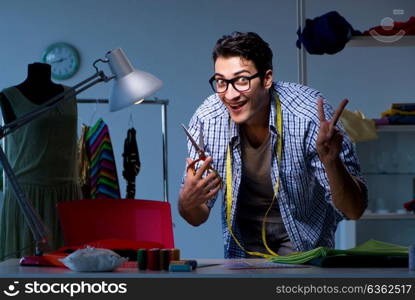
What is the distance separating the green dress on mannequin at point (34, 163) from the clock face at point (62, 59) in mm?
3206

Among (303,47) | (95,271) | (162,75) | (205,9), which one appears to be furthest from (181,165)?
(95,271)

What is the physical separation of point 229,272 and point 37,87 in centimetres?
187

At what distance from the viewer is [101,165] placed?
12.8 feet

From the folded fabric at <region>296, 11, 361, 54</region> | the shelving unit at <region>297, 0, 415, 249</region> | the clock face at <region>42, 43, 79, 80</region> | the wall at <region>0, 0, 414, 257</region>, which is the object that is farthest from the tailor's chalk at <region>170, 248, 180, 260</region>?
the clock face at <region>42, 43, 79, 80</region>

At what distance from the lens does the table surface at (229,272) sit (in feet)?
5.39

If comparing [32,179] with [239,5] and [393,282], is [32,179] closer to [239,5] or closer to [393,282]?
[393,282]

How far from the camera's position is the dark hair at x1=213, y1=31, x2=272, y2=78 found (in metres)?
2.55

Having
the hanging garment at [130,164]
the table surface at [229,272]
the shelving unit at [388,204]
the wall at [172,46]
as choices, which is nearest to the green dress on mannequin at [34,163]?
the hanging garment at [130,164]

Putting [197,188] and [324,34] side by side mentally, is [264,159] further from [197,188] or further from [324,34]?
[324,34]

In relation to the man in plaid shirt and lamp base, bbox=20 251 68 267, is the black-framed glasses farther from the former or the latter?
lamp base, bbox=20 251 68 267

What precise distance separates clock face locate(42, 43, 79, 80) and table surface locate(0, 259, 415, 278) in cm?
458

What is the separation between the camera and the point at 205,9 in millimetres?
6539

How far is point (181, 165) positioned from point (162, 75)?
0.81m

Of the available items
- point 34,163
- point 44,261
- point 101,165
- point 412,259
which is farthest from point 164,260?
point 101,165
